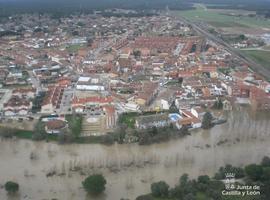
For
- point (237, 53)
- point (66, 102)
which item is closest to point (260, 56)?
point (237, 53)

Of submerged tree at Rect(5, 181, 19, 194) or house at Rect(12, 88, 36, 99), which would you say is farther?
house at Rect(12, 88, 36, 99)

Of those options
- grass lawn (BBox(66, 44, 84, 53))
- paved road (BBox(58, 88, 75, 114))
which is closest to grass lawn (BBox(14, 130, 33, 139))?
paved road (BBox(58, 88, 75, 114))

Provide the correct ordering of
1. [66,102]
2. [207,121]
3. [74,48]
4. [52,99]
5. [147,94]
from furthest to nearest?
[74,48]
[147,94]
[66,102]
[52,99]
[207,121]

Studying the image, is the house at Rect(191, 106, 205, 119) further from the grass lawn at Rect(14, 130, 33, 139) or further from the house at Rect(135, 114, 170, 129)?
the grass lawn at Rect(14, 130, 33, 139)

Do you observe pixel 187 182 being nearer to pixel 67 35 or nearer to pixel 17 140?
pixel 17 140

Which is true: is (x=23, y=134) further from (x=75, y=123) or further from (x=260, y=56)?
(x=260, y=56)

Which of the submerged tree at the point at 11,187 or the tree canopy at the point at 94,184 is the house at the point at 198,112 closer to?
the tree canopy at the point at 94,184

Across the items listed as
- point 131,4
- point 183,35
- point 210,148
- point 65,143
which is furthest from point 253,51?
point 131,4
